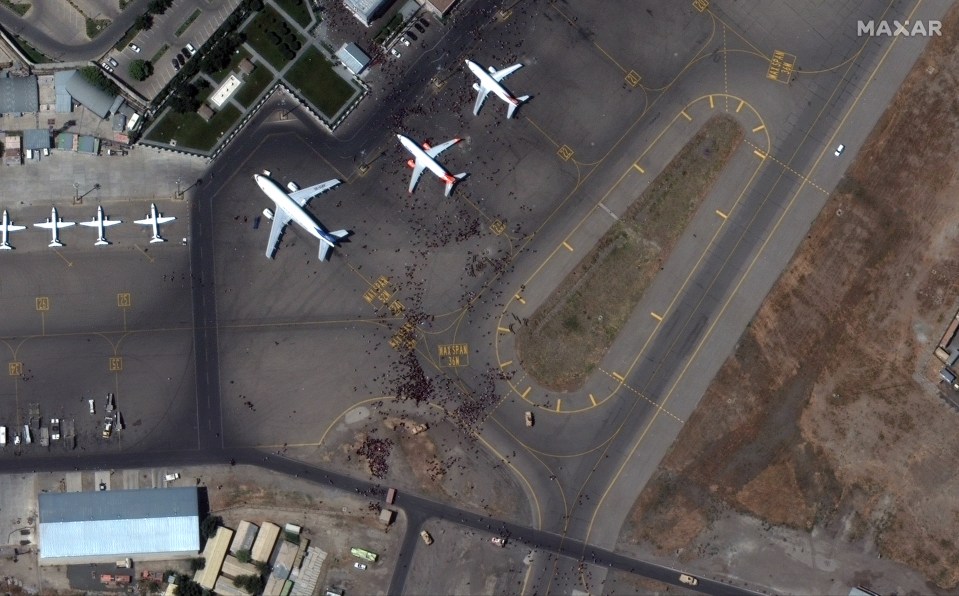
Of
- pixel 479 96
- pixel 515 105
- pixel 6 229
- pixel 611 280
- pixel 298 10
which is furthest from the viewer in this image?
pixel 298 10

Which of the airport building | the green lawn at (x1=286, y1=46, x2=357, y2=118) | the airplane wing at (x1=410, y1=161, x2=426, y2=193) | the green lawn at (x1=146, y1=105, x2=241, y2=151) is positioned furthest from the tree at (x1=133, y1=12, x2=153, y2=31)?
the airport building

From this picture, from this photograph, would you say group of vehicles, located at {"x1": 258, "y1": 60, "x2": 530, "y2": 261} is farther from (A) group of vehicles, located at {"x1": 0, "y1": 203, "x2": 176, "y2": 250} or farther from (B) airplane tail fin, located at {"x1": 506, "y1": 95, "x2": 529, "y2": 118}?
(A) group of vehicles, located at {"x1": 0, "y1": 203, "x2": 176, "y2": 250}

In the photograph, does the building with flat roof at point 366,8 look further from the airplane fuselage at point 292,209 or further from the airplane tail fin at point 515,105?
the airplane fuselage at point 292,209

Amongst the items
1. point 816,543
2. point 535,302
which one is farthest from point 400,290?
point 816,543

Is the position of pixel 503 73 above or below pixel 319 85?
above

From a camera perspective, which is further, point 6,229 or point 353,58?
point 353,58

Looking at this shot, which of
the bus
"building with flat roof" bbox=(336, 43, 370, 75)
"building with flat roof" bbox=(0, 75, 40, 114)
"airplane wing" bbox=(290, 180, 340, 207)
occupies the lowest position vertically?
the bus

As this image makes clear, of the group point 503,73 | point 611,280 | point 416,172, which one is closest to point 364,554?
point 611,280

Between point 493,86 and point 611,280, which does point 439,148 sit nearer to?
point 493,86
